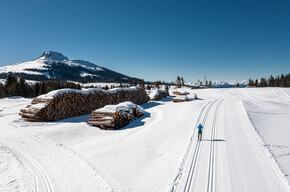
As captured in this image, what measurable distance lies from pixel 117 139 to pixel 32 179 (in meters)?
4.82

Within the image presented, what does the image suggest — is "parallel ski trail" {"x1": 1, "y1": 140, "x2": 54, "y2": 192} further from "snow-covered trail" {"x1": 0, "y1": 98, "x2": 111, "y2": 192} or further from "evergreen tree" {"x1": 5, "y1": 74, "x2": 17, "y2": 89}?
"evergreen tree" {"x1": 5, "y1": 74, "x2": 17, "y2": 89}

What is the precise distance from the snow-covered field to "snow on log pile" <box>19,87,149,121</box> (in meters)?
2.01

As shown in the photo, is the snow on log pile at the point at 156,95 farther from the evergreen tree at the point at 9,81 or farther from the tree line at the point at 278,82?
the tree line at the point at 278,82

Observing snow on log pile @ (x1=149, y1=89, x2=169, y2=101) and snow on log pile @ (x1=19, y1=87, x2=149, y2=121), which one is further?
snow on log pile @ (x1=149, y1=89, x2=169, y2=101)

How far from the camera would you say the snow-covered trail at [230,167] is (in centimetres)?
485

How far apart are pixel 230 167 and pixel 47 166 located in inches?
318

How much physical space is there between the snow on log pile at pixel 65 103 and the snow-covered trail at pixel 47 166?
3925 mm

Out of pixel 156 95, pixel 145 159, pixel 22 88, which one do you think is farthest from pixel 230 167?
pixel 22 88

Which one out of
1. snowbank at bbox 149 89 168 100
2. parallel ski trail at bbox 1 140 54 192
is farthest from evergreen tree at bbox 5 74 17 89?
parallel ski trail at bbox 1 140 54 192

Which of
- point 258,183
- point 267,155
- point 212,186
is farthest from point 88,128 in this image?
point 267,155

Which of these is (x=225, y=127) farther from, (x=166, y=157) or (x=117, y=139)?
(x=117, y=139)

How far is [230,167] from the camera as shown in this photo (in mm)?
5938

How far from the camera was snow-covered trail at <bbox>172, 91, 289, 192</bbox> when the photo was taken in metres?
4.85

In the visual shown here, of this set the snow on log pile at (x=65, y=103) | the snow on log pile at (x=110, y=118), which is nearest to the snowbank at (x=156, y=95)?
the snow on log pile at (x=65, y=103)
